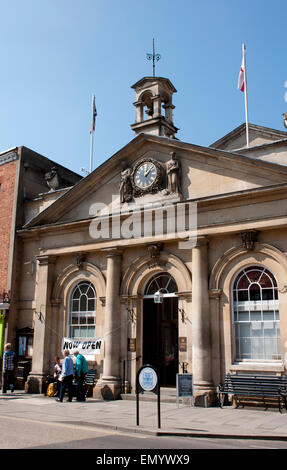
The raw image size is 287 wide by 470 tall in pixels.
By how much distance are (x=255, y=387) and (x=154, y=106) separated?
11.2 m

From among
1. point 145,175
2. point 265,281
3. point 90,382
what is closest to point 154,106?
point 145,175

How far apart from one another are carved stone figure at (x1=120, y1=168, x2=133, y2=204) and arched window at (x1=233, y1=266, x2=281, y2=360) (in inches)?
200

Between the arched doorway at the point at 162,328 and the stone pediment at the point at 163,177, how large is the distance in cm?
298

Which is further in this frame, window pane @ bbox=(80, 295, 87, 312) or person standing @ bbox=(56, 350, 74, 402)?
window pane @ bbox=(80, 295, 87, 312)

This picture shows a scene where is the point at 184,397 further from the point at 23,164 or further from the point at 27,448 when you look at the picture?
the point at 23,164

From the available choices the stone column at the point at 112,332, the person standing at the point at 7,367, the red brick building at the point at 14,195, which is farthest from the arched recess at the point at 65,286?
the red brick building at the point at 14,195

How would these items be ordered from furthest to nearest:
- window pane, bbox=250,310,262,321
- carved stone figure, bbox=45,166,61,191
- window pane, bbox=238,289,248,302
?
carved stone figure, bbox=45,166,61,191
window pane, bbox=238,289,248,302
window pane, bbox=250,310,262,321

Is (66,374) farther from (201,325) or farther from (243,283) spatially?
(243,283)

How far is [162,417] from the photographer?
11711 millimetres

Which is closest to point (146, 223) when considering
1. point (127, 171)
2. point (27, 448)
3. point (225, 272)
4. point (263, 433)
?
point (127, 171)

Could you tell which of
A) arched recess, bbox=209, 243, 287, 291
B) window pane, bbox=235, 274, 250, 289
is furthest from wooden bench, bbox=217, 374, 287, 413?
window pane, bbox=235, 274, 250, 289

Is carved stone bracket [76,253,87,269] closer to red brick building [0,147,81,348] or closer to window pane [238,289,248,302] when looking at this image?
red brick building [0,147,81,348]

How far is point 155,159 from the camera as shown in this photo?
1712 cm

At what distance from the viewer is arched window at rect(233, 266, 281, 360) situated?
1405 cm
